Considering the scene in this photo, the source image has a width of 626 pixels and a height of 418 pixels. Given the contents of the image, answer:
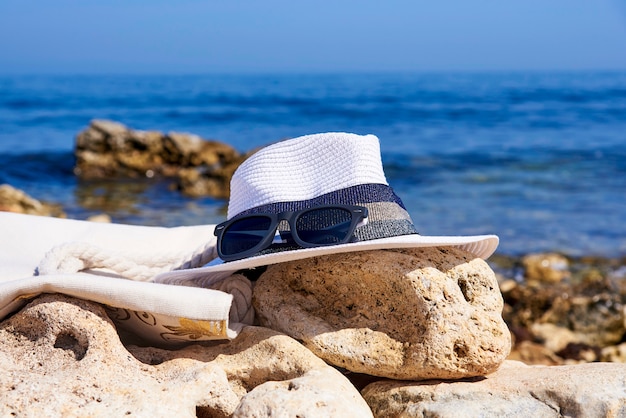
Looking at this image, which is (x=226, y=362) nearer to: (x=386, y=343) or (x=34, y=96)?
(x=386, y=343)

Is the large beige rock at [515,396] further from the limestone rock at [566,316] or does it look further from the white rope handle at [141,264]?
the limestone rock at [566,316]

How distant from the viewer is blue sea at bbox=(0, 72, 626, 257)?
11.1 metres

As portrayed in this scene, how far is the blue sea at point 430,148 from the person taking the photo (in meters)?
11.1

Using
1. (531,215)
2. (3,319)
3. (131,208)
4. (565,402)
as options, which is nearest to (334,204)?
(565,402)

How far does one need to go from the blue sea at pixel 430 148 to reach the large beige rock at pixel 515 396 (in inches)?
260

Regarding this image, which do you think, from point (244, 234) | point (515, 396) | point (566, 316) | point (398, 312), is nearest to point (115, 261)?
point (244, 234)

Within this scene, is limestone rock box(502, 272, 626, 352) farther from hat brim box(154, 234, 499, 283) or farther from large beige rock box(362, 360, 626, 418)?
hat brim box(154, 234, 499, 283)

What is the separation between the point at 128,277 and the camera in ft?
9.75

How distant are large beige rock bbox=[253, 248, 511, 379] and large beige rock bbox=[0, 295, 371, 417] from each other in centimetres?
13

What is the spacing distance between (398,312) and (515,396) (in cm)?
48

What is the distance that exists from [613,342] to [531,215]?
5.08 m

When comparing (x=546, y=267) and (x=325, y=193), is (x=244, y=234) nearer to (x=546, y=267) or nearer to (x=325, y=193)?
(x=325, y=193)

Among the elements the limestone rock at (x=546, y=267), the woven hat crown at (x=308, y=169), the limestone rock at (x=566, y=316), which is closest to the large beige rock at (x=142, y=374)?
the woven hat crown at (x=308, y=169)

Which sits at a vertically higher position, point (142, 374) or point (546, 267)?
point (142, 374)
